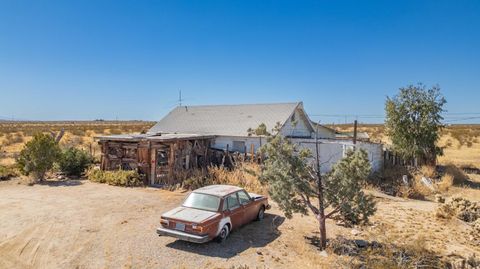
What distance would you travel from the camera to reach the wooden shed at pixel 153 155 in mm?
18234

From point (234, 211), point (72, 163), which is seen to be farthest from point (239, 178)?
point (72, 163)

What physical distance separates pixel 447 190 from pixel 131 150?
18.7 meters

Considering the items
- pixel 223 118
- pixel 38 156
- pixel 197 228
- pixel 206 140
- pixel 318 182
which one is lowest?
pixel 197 228

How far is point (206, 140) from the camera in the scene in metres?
23.1

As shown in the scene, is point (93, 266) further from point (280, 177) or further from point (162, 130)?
point (162, 130)

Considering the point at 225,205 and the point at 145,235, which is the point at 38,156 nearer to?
the point at 145,235

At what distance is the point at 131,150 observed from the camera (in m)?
19.9

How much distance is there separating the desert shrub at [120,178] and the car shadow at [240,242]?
28.6ft

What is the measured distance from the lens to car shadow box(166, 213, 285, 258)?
9.13m

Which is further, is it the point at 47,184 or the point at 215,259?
the point at 47,184

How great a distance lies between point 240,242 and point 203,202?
5.33 ft

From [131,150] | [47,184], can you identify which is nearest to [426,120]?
[131,150]

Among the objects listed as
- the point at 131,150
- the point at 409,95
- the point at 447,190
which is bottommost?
the point at 447,190

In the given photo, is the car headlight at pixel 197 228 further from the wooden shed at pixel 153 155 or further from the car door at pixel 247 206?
the wooden shed at pixel 153 155
